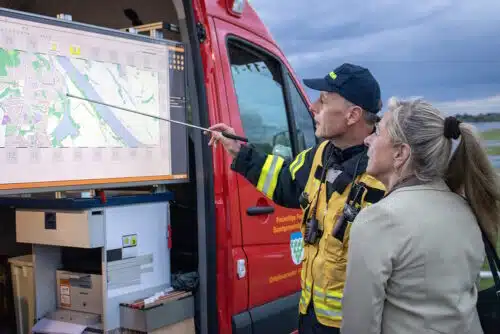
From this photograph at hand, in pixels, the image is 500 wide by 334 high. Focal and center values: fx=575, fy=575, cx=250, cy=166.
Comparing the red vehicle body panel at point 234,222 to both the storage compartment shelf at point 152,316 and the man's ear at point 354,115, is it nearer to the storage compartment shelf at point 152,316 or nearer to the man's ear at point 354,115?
the storage compartment shelf at point 152,316

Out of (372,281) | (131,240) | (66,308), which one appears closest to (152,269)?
(131,240)

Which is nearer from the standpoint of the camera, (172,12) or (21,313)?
(21,313)

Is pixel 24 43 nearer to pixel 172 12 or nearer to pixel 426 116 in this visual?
pixel 172 12

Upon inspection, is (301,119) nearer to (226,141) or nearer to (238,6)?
(238,6)

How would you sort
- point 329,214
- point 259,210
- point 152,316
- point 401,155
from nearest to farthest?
point 401,155, point 329,214, point 152,316, point 259,210

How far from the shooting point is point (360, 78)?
2219 mm

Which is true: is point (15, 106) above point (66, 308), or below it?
above

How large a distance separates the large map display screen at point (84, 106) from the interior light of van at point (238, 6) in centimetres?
47

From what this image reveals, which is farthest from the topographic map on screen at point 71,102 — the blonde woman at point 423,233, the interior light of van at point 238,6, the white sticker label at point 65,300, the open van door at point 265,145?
the blonde woman at point 423,233

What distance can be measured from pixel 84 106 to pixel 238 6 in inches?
46.9

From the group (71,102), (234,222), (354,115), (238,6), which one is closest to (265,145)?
(234,222)

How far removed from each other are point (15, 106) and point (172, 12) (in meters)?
1.33

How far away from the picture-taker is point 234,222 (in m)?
2.88

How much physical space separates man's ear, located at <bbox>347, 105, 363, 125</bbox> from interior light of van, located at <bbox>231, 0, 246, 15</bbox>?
1241 millimetres
